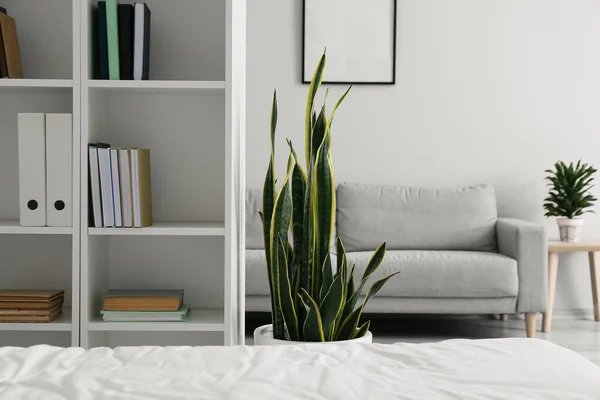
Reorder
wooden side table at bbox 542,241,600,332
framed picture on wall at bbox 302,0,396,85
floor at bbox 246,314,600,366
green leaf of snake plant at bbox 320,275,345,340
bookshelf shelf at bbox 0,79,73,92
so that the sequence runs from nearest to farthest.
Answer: bookshelf shelf at bbox 0,79,73,92
green leaf of snake plant at bbox 320,275,345,340
floor at bbox 246,314,600,366
wooden side table at bbox 542,241,600,332
framed picture on wall at bbox 302,0,396,85

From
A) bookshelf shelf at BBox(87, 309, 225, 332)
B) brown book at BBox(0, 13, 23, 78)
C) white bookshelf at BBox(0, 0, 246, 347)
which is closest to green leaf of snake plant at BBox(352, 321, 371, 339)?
white bookshelf at BBox(0, 0, 246, 347)

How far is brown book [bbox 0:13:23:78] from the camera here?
2143mm

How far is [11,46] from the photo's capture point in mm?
2189

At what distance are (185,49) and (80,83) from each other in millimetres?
384

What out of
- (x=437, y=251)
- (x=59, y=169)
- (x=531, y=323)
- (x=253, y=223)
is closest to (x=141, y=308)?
(x=59, y=169)

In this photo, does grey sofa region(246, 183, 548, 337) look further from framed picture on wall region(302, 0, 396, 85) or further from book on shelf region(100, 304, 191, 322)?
book on shelf region(100, 304, 191, 322)

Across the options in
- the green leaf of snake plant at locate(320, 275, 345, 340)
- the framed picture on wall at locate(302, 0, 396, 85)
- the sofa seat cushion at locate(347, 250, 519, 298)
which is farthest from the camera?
the framed picture on wall at locate(302, 0, 396, 85)

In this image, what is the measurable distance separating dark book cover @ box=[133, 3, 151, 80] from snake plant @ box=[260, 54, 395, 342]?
433mm

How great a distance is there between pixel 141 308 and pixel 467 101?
3075mm

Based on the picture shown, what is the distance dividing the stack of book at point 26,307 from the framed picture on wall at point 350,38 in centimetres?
278

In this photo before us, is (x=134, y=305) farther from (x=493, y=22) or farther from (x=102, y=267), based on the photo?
(x=493, y=22)

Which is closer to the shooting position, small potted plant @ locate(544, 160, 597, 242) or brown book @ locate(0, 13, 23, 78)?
brown book @ locate(0, 13, 23, 78)

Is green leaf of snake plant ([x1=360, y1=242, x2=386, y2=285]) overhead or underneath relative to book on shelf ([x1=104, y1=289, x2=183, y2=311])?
overhead

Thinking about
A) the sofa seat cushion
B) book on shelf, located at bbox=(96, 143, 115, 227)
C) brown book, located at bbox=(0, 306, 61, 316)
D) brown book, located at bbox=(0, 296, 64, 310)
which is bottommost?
the sofa seat cushion
